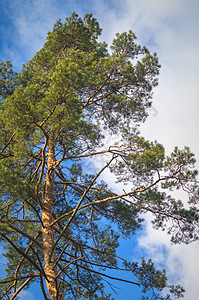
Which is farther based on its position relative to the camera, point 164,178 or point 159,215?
point 159,215

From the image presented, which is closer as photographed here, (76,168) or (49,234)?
(49,234)

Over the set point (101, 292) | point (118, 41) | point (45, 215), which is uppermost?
point (118, 41)

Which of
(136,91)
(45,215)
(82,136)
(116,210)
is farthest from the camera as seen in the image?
(136,91)

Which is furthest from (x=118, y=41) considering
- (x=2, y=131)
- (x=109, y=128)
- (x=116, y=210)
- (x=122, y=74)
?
(x=116, y=210)

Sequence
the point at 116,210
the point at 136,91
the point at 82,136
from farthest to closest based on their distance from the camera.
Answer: the point at 136,91
the point at 116,210
the point at 82,136

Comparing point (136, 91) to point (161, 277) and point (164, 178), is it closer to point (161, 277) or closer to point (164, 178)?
point (164, 178)

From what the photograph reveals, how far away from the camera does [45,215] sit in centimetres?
568

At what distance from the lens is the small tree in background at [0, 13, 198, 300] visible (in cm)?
488

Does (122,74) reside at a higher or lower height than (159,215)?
higher

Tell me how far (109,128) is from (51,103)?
112 inches

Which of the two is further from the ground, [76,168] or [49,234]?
[76,168]

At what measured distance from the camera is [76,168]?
A: 25.5 ft

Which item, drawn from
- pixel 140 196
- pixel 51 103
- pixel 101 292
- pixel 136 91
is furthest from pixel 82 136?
pixel 101 292

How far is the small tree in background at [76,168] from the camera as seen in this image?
488 cm
